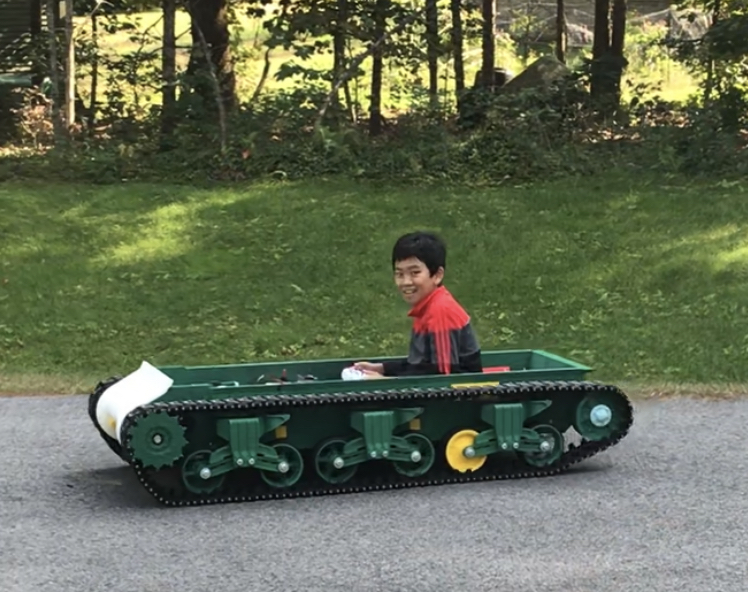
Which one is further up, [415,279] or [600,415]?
[415,279]

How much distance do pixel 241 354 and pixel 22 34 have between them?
12.2m

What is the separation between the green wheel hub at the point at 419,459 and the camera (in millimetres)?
5227

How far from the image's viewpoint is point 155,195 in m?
12.5

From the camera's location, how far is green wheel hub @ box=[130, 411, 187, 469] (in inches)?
187

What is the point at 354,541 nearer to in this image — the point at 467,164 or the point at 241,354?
the point at 241,354

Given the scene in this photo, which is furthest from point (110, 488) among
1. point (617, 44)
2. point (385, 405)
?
point (617, 44)

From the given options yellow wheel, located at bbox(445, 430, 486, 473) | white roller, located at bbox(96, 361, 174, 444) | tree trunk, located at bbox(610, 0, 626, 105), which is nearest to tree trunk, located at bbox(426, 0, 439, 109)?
tree trunk, located at bbox(610, 0, 626, 105)

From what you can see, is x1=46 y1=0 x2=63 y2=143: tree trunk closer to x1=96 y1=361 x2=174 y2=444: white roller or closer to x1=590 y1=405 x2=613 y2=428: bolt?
x1=96 y1=361 x2=174 y2=444: white roller

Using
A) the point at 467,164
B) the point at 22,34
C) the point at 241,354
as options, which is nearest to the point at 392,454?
the point at 241,354

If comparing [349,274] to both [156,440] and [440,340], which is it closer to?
[440,340]

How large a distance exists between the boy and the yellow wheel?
34cm

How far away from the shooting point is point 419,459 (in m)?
5.21

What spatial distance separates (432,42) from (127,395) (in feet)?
36.6

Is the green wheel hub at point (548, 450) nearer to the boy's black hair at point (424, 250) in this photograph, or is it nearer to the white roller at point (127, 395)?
the boy's black hair at point (424, 250)
